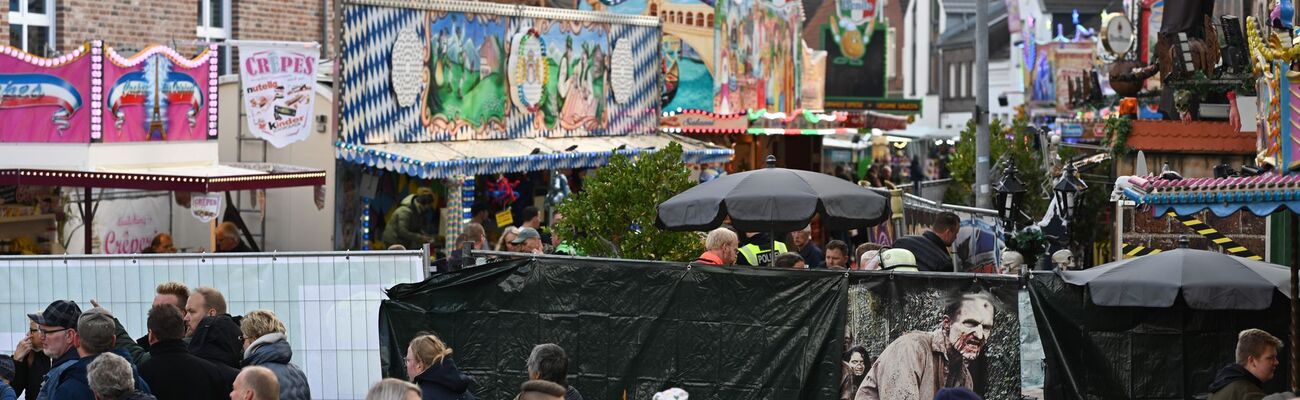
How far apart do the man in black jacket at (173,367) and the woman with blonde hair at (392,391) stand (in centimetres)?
202

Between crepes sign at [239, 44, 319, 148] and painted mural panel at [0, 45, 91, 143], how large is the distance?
1905 mm

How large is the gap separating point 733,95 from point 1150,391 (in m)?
21.4

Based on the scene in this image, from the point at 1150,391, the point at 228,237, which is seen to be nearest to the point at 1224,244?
the point at 1150,391

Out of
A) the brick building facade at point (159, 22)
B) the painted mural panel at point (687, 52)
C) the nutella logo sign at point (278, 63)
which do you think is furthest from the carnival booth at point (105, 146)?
the painted mural panel at point (687, 52)

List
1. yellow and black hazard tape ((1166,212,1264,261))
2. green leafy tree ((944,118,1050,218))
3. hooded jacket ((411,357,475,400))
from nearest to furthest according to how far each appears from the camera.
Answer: hooded jacket ((411,357,475,400)) < yellow and black hazard tape ((1166,212,1264,261)) < green leafy tree ((944,118,1050,218))

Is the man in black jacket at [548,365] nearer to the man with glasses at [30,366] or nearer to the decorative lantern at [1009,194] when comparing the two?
the man with glasses at [30,366]

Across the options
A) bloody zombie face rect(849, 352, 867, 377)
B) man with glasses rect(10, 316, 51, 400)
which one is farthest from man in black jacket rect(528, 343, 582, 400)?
man with glasses rect(10, 316, 51, 400)

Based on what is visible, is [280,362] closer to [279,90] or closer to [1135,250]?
[1135,250]

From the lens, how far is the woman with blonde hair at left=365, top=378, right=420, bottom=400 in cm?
681

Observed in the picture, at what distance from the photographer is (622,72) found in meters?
26.4

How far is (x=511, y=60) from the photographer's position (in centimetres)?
2298

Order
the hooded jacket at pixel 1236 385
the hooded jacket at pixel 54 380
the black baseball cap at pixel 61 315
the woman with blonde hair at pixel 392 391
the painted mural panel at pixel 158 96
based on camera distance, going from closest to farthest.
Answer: the woman with blonde hair at pixel 392 391, the hooded jacket at pixel 54 380, the black baseball cap at pixel 61 315, the hooded jacket at pixel 1236 385, the painted mural panel at pixel 158 96

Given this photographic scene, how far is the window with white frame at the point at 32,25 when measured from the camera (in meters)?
19.9

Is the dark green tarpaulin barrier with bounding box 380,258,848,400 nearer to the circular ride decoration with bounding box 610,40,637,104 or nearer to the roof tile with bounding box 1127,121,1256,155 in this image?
the roof tile with bounding box 1127,121,1256,155
